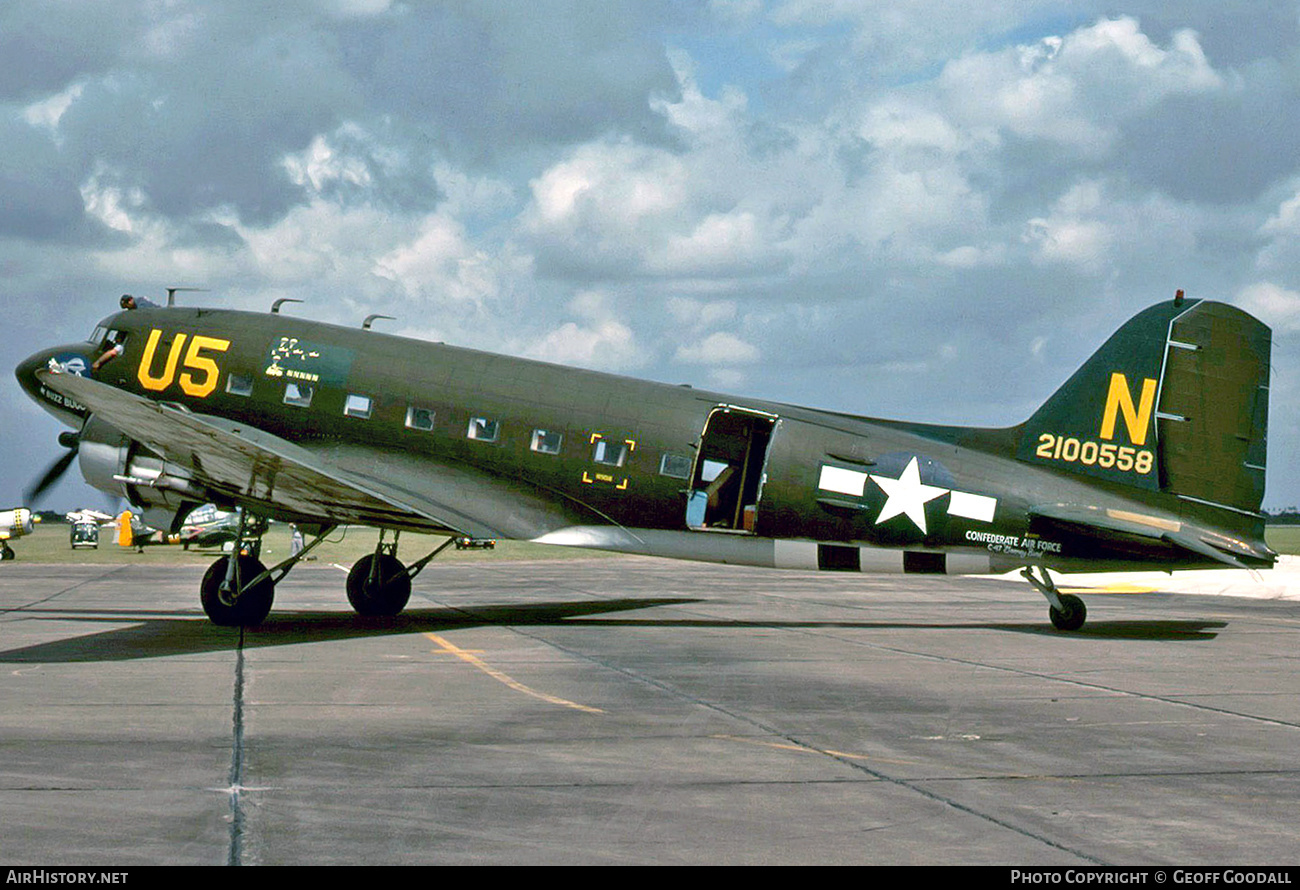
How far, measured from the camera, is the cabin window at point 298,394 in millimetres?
21969

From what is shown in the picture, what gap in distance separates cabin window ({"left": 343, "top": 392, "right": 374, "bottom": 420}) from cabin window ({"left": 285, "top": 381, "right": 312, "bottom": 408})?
0.66 m

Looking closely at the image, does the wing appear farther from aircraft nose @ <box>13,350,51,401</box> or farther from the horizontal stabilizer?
the horizontal stabilizer

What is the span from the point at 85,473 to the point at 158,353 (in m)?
2.68

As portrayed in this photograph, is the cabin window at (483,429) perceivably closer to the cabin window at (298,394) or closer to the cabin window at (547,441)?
the cabin window at (547,441)

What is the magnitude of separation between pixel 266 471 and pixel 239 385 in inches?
139

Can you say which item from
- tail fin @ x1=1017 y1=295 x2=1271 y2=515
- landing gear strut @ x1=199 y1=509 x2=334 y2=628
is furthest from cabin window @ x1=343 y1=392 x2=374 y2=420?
tail fin @ x1=1017 y1=295 x2=1271 y2=515

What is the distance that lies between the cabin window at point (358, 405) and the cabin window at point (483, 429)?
1741 mm

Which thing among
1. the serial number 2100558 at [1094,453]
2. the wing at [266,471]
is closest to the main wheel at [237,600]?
the wing at [266,471]

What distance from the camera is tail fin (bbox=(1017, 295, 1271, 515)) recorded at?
69.1 ft

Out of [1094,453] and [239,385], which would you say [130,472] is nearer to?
[239,385]

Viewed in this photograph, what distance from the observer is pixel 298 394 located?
72.2 ft

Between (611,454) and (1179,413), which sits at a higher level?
(1179,413)

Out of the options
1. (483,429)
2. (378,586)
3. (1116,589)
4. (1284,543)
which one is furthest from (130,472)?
(1284,543)

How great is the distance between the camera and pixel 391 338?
22703 mm
